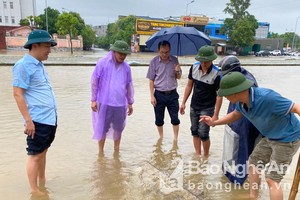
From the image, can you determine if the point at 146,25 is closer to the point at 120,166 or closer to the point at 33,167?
the point at 120,166

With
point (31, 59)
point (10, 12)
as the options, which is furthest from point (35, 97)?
point (10, 12)

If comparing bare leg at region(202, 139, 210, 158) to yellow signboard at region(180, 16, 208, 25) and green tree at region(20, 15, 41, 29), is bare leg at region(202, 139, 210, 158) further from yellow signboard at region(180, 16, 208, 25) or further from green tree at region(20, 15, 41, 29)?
yellow signboard at region(180, 16, 208, 25)

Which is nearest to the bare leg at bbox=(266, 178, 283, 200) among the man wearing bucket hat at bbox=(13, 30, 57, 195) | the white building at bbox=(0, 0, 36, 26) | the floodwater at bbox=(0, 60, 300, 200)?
the floodwater at bbox=(0, 60, 300, 200)

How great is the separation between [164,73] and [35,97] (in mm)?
2201

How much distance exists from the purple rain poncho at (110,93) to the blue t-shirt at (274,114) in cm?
196

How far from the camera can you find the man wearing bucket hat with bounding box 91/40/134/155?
152 inches

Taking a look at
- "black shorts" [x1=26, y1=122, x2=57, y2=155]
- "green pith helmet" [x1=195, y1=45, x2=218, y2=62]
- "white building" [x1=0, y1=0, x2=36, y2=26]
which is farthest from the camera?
"white building" [x1=0, y1=0, x2=36, y2=26]

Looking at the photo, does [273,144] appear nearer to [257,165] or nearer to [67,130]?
[257,165]

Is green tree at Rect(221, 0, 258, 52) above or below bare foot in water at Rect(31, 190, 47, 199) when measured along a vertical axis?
above

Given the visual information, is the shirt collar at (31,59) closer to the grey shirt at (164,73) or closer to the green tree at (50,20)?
the grey shirt at (164,73)

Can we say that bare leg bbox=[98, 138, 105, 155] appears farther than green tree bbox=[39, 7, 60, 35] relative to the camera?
No

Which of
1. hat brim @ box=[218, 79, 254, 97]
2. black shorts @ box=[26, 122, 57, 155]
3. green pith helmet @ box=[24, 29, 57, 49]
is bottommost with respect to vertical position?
black shorts @ box=[26, 122, 57, 155]

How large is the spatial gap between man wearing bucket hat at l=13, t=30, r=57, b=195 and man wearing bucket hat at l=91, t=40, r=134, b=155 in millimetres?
1024

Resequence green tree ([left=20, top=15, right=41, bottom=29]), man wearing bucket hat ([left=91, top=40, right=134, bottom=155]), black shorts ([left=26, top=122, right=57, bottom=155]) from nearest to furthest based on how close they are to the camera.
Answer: black shorts ([left=26, top=122, right=57, bottom=155]) < man wearing bucket hat ([left=91, top=40, right=134, bottom=155]) < green tree ([left=20, top=15, right=41, bottom=29])
